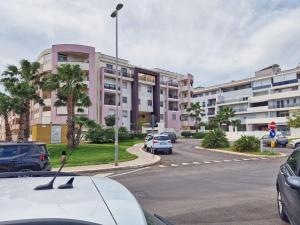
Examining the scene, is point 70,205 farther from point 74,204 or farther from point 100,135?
point 100,135

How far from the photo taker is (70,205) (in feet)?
6.41

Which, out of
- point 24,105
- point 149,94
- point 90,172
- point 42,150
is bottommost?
point 90,172

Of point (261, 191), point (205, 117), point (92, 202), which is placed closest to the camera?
point (92, 202)

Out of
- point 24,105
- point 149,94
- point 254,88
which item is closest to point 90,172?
point 24,105

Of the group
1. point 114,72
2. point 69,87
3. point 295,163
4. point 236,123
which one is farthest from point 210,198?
point 236,123

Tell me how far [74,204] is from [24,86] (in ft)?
112

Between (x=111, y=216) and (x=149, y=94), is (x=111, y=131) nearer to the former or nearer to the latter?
(x=149, y=94)

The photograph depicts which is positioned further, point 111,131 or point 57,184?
point 111,131

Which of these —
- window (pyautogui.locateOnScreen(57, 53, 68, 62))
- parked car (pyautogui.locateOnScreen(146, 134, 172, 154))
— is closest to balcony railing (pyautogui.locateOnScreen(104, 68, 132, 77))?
window (pyautogui.locateOnScreen(57, 53, 68, 62))

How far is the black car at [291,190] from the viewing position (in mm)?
5277

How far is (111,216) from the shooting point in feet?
6.09

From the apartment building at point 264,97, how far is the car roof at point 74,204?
71.2 metres

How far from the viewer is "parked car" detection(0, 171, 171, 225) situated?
1754 millimetres

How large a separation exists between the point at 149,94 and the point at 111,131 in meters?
26.2
